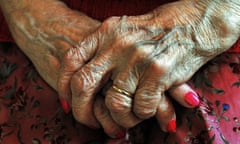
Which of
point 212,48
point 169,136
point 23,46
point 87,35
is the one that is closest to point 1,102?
point 23,46

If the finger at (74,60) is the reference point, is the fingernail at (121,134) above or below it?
below

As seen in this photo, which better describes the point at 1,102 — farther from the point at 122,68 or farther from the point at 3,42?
the point at 122,68

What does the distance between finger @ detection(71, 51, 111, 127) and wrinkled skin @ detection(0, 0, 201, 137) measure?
2cm

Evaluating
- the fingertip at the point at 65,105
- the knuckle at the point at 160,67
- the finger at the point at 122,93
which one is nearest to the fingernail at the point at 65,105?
the fingertip at the point at 65,105

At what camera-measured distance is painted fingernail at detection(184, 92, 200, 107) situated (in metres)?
0.83

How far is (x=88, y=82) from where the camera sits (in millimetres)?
812

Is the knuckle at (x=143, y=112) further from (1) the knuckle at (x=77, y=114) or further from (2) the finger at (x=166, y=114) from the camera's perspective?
(1) the knuckle at (x=77, y=114)

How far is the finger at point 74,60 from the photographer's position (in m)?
0.84

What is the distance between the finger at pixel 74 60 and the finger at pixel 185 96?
0.19 metres

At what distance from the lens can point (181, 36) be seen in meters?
0.83

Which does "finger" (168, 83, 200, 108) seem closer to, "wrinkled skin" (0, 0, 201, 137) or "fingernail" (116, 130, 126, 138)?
"wrinkled skin" (0, 0, 201, 137)

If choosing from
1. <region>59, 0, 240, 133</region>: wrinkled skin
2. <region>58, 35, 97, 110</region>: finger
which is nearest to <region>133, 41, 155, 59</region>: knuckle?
<region>59, 0, 240, 133</region>: wrinkled skin

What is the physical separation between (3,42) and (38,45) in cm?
14

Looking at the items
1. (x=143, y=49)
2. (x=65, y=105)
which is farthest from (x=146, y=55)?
(x=65, y=105)
